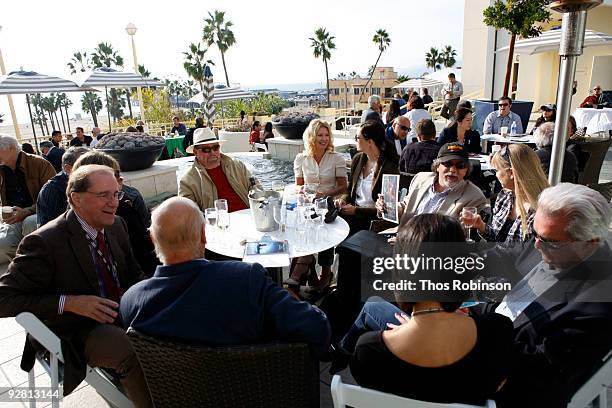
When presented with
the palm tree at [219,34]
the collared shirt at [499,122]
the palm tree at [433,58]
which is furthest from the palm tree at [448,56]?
the collared shirt at [499,122]

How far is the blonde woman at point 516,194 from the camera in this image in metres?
2.36

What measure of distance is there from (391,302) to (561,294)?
0.81 meters

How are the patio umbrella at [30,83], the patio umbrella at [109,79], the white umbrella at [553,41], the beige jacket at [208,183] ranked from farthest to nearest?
the patio umbrella at [109,79] → the white umbrella at [553,41] → the patio umbrella at [30,83] → the beige jacket at [208,183]

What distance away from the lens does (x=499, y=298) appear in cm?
205

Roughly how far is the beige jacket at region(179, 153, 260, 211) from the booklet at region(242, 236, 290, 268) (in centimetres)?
113

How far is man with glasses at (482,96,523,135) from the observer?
695 centimetres

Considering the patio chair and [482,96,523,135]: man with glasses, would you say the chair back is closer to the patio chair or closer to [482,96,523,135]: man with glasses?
[482,96,523,135]: man with glasses

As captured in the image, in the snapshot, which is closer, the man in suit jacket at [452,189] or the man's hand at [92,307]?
the man's hand at [92,307]

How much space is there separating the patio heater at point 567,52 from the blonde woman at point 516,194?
15 cm

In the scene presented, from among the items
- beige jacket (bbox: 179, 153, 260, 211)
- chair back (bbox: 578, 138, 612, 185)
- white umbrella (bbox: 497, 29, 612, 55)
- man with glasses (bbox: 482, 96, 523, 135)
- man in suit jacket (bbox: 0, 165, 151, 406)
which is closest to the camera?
man in suit jacket (bbox: 0, 165, 151, 406)

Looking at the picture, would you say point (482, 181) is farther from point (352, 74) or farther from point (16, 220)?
point (352, 74)

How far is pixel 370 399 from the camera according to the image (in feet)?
3.77

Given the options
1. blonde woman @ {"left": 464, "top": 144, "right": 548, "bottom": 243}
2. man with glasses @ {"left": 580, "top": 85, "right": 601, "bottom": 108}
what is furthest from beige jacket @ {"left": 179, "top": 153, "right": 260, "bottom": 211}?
man with glasses @ {"left": 580, "top": 85, "right": 601, "bottom": 108}

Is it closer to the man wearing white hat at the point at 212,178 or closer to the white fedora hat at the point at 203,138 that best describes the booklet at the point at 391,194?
the man wearing white hat at the point at 212,178
